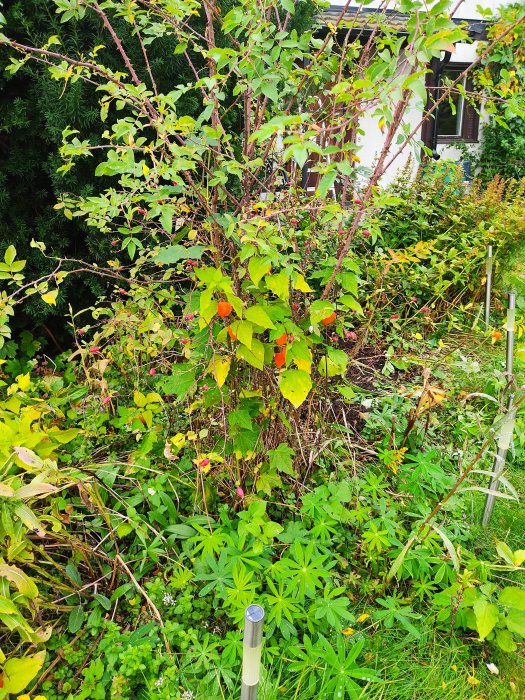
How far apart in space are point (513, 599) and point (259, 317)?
1.16 meters

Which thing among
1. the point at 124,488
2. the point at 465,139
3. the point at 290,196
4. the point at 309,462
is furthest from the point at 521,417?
the point at 465,139

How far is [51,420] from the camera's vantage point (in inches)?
87.0

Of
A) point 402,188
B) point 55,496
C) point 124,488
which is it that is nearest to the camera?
point 55,496

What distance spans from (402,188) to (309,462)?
9.89ft

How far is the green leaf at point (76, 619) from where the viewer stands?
1542 mm

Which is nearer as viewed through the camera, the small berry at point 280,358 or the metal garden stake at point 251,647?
the metal garden stake at point 251,647

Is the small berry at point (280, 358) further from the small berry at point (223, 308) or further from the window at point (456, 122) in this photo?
the window at point (456, 122)

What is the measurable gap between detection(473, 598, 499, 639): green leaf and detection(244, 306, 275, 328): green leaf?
1056mm

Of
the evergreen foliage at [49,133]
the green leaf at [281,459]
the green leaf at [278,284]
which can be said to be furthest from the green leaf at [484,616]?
the evergreen foliage at [49,133]

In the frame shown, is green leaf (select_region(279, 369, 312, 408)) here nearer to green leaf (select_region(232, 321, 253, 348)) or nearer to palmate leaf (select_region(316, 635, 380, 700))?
green leaf (select_region(232, 321, 253, 348))

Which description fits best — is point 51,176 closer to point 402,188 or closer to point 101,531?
Result: point 101,531

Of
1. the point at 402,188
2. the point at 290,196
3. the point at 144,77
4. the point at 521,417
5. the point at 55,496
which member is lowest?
the point at 521,417

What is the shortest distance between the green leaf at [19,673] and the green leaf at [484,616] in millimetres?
1225

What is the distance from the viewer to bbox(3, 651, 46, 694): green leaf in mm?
1206
